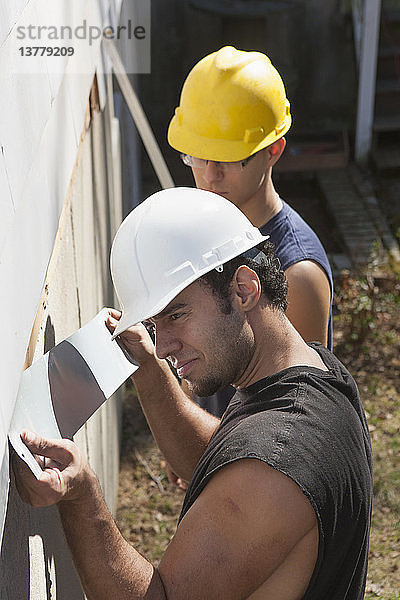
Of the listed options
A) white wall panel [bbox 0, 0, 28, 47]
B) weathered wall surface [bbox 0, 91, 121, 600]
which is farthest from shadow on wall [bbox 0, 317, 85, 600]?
white wall panel [bbox 0, 0, 28, 47]

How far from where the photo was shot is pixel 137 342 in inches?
103

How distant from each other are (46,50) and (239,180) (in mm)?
1162

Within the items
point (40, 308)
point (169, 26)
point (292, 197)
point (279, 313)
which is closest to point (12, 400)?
point (40, 308)

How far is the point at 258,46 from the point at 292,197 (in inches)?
78.5

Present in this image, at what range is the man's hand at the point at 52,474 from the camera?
1.78 metres

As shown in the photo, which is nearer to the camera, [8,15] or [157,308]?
[8,15]

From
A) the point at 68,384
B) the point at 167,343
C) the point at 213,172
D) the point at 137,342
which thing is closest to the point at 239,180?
the point at 213,172

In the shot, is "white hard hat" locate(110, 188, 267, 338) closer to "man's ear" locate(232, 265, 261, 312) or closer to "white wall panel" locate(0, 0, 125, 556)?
"man's ear" locate(232, 265, 261, 312)

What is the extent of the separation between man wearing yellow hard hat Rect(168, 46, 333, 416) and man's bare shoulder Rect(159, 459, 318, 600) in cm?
122

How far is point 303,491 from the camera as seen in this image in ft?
6.41

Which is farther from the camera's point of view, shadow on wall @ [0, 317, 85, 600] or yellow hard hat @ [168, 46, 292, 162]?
yellow hard hat @ [168, 46, 292, 162]

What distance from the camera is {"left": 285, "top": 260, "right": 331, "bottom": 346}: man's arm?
3.03 m

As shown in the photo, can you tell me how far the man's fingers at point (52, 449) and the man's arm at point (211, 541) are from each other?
0.11 ft

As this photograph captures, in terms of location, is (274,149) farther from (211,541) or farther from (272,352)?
(211,541)
